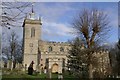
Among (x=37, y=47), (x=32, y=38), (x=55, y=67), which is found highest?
(x=32, y=38)

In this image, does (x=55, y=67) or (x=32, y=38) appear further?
(x=32, y=38)

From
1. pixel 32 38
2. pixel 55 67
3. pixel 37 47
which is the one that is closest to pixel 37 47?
pixel 37 47

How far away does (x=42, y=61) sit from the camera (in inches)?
2208

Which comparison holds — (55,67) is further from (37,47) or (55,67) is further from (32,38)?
(32,38)

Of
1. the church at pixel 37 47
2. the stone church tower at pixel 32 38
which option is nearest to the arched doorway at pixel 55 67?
the church at pixel 37 47

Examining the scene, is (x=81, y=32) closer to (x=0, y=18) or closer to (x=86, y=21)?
(x=86, y=21)

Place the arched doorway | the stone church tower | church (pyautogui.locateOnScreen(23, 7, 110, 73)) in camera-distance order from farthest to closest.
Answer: the stone church tower → church (pyautogui.locateOnScreen(23, 7, 110, 73)) → the arched doorway

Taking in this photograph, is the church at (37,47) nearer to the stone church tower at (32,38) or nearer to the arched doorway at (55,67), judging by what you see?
the stone church tower at (32,38)

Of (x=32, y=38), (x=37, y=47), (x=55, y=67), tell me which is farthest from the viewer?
(x=37, y=47)

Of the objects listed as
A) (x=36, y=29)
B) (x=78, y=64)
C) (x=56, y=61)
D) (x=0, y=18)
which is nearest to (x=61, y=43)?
(x=36, y=29)

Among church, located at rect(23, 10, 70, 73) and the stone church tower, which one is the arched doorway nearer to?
church, located at rect(23, 10, 70, 73)

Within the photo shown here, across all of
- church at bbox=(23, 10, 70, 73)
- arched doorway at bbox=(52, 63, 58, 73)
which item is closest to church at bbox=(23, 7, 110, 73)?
church at bbox=(23, 10, 70, 73)

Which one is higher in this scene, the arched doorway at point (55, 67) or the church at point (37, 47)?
the church at point (37, 47)

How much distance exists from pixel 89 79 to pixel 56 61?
27.8 meters
